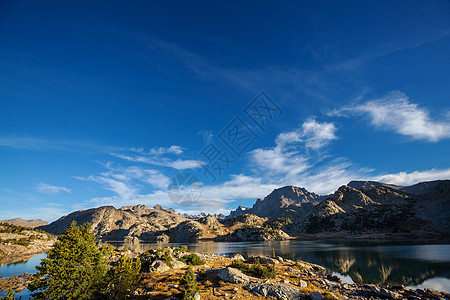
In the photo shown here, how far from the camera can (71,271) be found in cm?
1588

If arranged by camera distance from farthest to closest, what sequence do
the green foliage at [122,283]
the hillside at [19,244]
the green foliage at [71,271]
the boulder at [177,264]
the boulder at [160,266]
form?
the hillside at [19,244] → the boulder at [177,264] → the boulder at [160,266] → the green foliage at [122,283] → the green foliage at [71,271]

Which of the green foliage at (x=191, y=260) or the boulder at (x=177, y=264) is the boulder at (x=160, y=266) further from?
the green foliage at (x=191, y=260)

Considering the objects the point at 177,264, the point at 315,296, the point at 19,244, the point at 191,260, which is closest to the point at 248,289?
the point at 315,296

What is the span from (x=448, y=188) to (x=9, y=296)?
282031mm

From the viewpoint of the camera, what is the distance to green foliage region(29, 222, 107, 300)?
1512 cm

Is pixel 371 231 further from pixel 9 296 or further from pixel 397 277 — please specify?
pixel 9 296

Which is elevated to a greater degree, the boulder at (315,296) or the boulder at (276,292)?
the boulder at (276,292)

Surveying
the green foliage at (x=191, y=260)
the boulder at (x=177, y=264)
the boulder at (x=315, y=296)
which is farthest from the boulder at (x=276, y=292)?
the green foliage at (x=191, y=260)

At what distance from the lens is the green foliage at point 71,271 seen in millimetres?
15125

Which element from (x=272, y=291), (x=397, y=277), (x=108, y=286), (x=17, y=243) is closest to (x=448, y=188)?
(x=397, y=277)

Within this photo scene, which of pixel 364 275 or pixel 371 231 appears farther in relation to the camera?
pixel 371 231

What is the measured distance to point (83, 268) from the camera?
53.7 ft

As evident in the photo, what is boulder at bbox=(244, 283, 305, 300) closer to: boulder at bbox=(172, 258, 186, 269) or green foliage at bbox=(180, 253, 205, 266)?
boulder at bbox=(172, 258, 186, 269)

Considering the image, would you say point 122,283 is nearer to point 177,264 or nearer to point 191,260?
point 177,264
